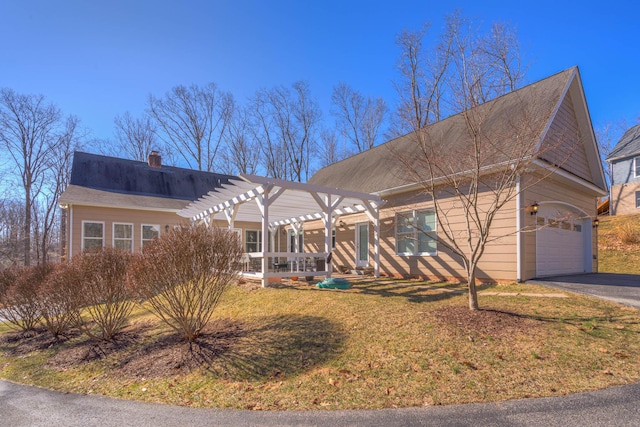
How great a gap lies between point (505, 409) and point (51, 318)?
8.53 m

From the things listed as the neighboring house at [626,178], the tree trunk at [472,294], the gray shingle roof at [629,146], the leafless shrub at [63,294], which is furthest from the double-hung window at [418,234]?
the gray shingle roof at [629,146]

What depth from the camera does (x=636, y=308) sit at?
237 inches

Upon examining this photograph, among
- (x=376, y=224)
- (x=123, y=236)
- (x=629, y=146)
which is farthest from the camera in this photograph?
(x=629, y=146)

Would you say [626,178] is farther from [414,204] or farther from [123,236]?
[123,236]

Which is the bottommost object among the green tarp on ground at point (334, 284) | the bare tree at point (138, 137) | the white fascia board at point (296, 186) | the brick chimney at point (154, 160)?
the green tarp on ground at point (334, 284)

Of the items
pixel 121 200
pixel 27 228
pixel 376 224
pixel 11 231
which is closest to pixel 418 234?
pixel 376 224

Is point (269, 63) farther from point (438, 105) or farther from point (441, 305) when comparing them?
point (441, 305)

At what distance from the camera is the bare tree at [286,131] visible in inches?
1169

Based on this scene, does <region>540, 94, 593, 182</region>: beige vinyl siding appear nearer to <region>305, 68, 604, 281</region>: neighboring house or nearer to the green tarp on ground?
<region>305, 68, 604, 281</region>: neighboring house

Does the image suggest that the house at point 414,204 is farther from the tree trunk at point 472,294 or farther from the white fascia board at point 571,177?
the tree trunk at point 472,294

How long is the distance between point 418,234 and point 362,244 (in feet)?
9.59

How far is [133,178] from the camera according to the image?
1834 cm

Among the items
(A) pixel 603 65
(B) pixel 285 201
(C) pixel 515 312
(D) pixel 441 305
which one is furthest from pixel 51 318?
(A) pixel 603 65

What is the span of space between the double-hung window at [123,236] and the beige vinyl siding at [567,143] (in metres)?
15.8
